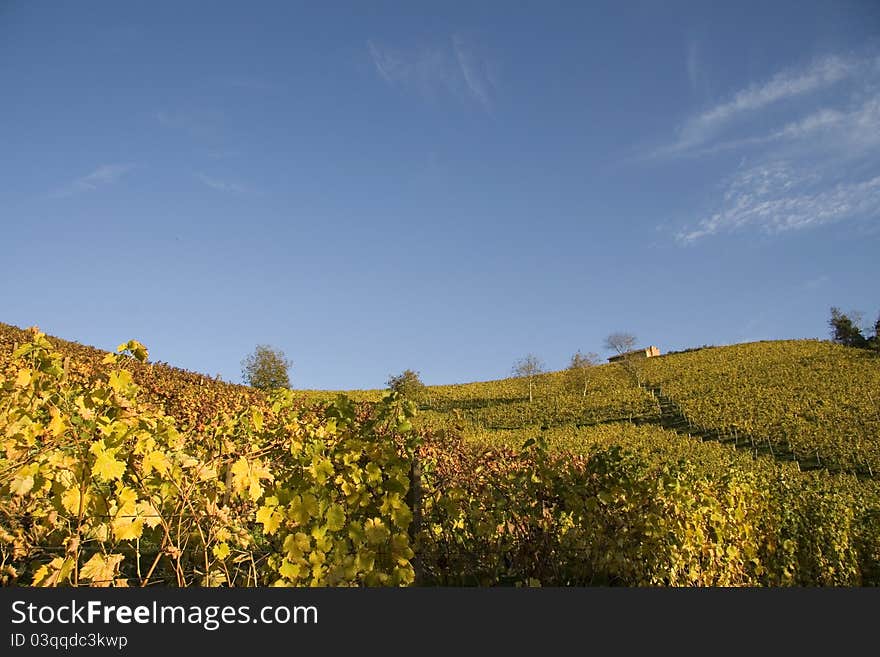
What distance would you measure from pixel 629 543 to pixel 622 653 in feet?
12.6

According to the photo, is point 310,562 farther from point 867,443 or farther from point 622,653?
point 867,443

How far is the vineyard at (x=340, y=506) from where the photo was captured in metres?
2.94

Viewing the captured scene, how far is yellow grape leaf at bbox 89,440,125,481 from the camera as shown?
99.7 inches

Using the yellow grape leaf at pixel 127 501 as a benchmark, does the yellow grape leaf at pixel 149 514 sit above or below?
below

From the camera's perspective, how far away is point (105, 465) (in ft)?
8.38

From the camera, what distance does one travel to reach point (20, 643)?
2.11 metres

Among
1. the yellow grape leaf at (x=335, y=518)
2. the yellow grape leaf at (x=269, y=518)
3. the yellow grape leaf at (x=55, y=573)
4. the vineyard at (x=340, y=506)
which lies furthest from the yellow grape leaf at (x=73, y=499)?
the yellow grape leaf at (x=335, y=518)

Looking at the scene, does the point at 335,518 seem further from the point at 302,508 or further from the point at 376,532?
the point at 376,532

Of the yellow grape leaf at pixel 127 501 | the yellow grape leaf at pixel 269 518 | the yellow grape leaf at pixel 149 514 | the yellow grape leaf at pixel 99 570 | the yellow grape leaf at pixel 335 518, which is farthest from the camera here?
the yellow grape leaf at pixel 335 518

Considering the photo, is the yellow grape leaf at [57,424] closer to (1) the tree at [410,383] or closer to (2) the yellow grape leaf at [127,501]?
(2) the yellow grape leaf at [127,501]

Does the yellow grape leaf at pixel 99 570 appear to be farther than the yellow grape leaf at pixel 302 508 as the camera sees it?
No

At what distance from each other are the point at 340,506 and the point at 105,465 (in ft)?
3.97

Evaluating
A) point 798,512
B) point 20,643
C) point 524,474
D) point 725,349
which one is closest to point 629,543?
point 524,474

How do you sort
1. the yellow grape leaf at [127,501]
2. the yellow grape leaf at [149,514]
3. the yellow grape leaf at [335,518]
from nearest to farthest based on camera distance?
1. the yellow grape leaf at [127,501]
2. the yellow grape leaf at [149,514]
3. the yellow grape leaf at [335,518]
